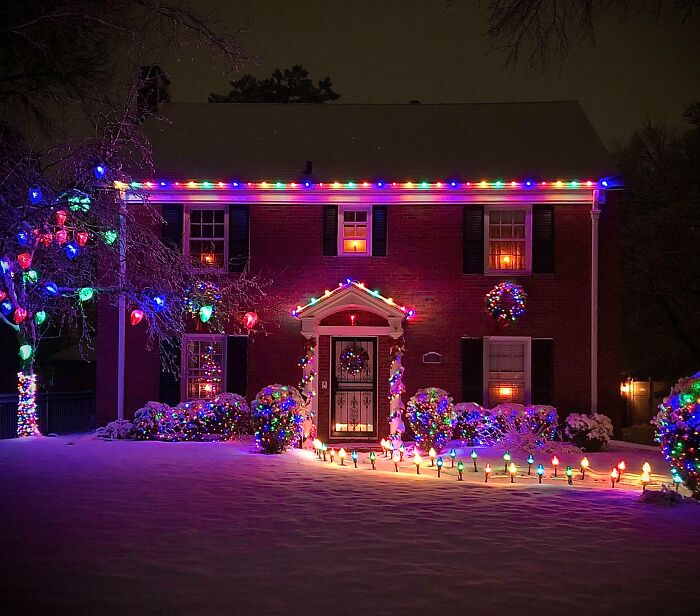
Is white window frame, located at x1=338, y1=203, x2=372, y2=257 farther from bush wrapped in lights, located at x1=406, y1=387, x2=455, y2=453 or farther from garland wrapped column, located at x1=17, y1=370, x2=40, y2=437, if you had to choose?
garland wrapped column, located at x1=17, y1=370, x2=40, y2=437

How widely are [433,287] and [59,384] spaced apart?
1945 centimetres

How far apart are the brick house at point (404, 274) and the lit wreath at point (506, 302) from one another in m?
0.28

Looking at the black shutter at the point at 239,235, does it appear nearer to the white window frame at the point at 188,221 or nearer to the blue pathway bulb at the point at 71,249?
the white window frame at the point at 188,221

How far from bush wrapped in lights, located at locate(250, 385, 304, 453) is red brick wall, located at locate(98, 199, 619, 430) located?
110 inches

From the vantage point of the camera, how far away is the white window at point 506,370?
17.3 metres

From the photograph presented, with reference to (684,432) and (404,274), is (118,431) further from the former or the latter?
(684,432)

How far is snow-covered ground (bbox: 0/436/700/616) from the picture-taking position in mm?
5973

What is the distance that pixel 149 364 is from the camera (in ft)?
58.6

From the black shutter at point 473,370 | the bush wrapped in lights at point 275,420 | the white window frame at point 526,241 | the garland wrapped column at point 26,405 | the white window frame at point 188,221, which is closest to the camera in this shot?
the bush wrapped in lights at point 275,420

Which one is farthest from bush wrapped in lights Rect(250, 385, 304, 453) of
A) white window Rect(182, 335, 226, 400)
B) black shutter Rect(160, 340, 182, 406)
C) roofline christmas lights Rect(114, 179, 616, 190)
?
roofline christmas lights Rect(114, 179, 616, 190)

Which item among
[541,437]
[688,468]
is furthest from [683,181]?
[688,468]

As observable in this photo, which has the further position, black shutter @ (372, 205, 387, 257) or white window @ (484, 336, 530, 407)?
black shutter @ (372, 205, 387, 257)

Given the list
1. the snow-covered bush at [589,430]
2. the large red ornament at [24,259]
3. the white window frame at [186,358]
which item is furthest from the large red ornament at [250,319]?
the snow-covered bush at [589,430]

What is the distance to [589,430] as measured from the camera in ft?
52.4
